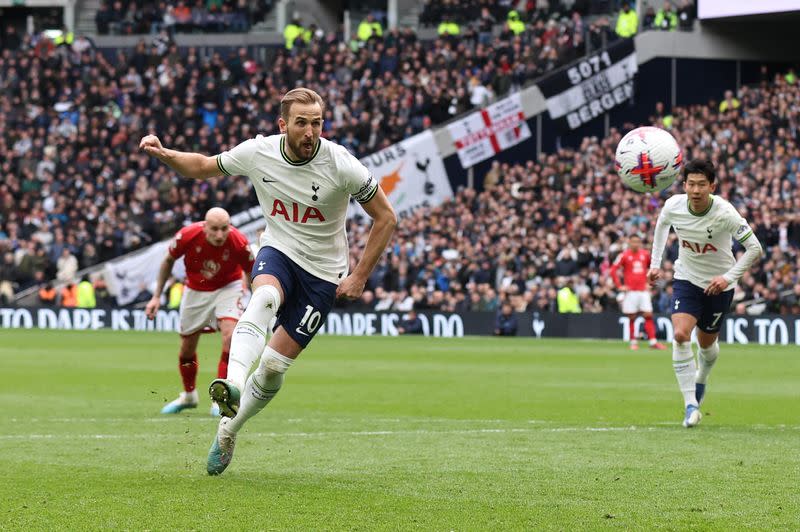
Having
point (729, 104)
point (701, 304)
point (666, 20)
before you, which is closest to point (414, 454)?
point (701, 304)

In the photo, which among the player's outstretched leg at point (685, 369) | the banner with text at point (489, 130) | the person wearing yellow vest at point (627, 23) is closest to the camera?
the player's outstretched leg at point (685, 369)

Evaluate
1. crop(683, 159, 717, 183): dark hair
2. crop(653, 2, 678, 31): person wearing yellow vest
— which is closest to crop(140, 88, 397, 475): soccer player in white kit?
crop(683, 159, 717, 183): dark hair

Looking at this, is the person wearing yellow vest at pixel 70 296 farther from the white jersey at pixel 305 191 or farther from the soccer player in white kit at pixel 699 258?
the white jersey at pixel 305 191

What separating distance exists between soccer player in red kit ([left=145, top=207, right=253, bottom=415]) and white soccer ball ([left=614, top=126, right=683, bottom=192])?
12.9 feet

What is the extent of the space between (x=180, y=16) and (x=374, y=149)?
1383 centimetres

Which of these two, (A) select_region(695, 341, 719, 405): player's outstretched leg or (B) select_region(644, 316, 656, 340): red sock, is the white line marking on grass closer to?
(A) select_region(695, 341, 719, 405): player's outstretched leg

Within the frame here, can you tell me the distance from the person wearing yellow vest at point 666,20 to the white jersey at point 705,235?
29.4 metres

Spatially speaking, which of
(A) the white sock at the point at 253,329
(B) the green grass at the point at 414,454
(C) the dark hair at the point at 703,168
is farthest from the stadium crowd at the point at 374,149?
(A) the white sock at the point at 253,329

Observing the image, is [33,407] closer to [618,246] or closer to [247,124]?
[618,246]

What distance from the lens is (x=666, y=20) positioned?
41750 mm

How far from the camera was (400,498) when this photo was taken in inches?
317

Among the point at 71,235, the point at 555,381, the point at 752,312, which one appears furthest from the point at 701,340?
the point at 71,235

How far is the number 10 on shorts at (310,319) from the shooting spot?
904 cm

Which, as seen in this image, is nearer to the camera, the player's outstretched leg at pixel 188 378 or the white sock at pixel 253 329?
the white sock at pixel 253 329
